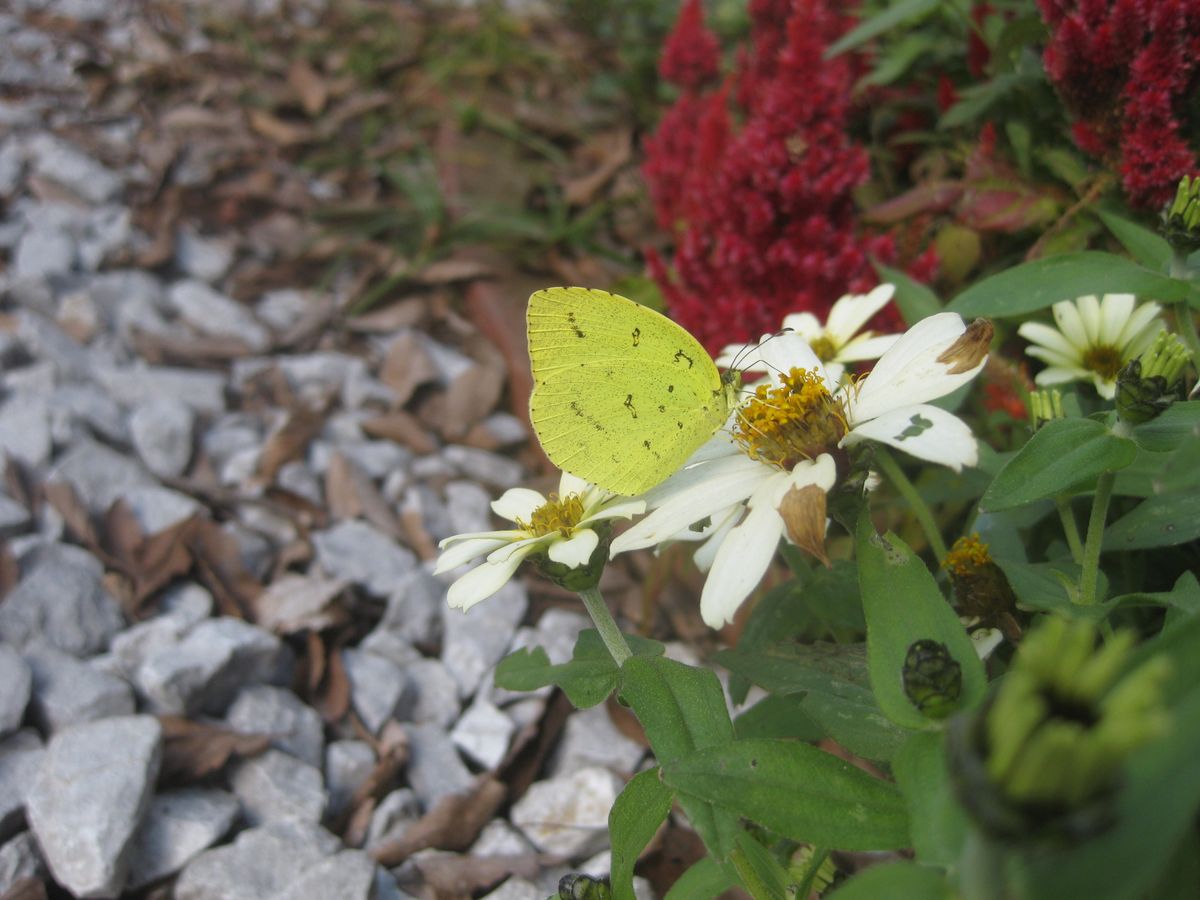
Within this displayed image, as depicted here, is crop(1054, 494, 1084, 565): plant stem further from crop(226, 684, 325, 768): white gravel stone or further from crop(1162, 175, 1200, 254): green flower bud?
crop(226, 684, 325, 768): white gravel stone

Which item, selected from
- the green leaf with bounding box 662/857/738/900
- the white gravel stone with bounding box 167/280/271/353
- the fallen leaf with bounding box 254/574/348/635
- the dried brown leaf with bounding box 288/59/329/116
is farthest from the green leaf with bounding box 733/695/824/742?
the dried brown leaf with bounding box 288/59/329/116

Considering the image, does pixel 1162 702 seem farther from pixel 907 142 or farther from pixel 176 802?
pixel 907 142

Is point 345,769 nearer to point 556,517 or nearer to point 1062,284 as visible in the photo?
point 556,517

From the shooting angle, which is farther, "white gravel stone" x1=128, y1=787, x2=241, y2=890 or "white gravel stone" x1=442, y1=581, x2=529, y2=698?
"white gravel stone" x1=442, y1=581, x2=529, y2=698

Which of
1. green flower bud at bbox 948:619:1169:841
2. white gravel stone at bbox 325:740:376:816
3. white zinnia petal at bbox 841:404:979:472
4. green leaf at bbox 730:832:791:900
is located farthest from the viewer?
white gravel stone at bbox 325:740:376:816

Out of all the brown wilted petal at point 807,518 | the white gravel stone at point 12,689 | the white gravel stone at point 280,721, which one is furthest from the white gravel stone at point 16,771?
the brown wilted petal at point 807,518

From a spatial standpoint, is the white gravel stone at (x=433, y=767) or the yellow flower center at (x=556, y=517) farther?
the white gravel stone at (x=433, y=767)

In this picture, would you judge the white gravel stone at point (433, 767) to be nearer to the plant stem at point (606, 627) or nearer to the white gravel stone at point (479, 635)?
the white gravel stone at point (479, 635)
